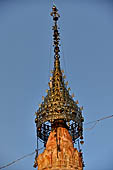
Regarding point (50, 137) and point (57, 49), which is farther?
point (57, 49)

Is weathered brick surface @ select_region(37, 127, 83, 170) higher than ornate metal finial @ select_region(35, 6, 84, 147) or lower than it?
lower

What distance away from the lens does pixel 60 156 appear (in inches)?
774

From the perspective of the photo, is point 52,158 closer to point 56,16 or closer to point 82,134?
point 82,134

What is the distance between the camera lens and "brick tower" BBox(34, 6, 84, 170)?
19719mm

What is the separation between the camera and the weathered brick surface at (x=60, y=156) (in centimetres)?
1945

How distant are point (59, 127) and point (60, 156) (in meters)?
2.23

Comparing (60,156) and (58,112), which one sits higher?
(58,112)

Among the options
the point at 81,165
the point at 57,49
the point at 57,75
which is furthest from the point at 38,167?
the point at 57,49

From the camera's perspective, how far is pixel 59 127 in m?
21.5

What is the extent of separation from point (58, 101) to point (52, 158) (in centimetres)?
359

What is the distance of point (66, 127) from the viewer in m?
21.9

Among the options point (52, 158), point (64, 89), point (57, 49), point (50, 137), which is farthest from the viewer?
point (57, 49)

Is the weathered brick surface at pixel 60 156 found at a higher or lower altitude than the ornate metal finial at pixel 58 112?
lower

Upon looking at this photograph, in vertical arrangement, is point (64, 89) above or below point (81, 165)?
above
